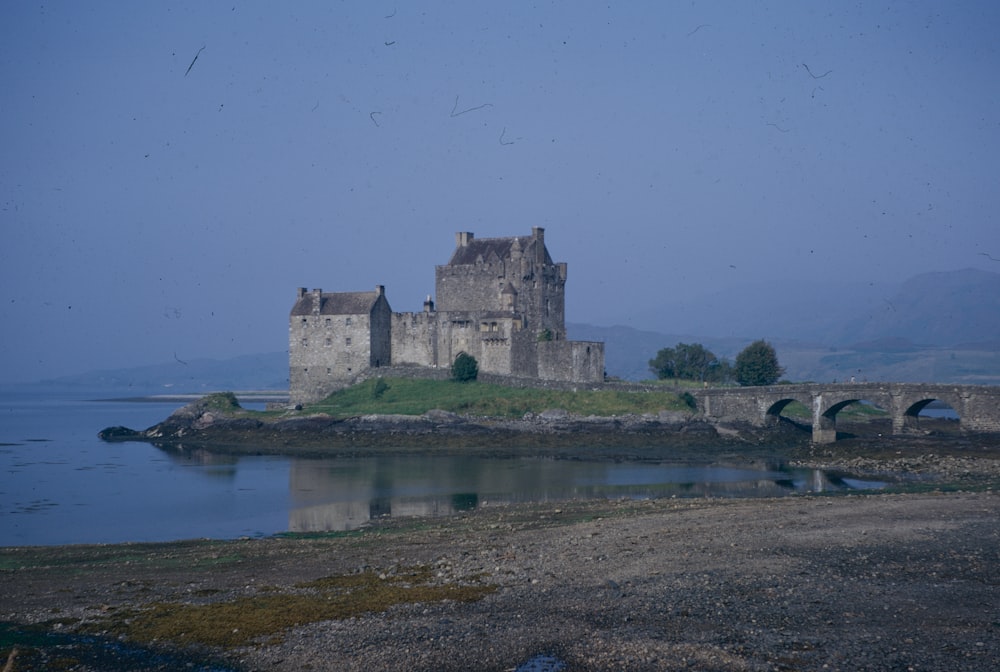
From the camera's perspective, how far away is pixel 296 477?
47.1 metres

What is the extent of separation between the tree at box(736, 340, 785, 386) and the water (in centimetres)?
2970

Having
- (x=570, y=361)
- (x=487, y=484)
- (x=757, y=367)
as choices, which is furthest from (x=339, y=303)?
(x=487, y=484)

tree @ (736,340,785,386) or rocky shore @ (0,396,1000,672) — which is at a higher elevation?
tree @ (736,340,785,386)

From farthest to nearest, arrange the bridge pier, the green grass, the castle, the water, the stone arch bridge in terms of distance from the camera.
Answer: the castle
the green grass
the bridge pier
the stone arch bridge
the water

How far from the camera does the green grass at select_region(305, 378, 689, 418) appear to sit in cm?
6131

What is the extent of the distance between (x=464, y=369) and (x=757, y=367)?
75.6 ft

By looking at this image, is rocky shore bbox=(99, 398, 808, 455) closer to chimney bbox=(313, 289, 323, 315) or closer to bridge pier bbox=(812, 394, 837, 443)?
bridge pier bbox=(812, 394, 837, 443)

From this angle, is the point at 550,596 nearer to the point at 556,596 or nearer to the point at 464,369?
the point at 556,596

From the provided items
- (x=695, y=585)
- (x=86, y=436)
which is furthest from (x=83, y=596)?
(x=86, y=436)

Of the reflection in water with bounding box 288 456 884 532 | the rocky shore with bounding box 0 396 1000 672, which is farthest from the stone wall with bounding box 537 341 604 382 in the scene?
the rocky shore with bounding box 0 396 1000 672

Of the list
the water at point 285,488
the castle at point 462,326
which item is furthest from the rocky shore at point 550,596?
the castle at point 462,326

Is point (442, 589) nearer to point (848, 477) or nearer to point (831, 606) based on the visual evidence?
point (831, 606)

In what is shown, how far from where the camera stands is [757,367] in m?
76.7

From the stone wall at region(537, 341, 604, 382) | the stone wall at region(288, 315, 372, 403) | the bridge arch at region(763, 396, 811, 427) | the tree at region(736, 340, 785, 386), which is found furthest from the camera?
the tree at region(736, 340, 785, 386)
